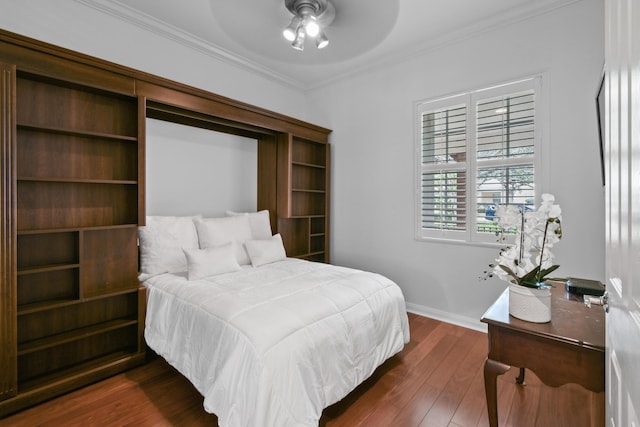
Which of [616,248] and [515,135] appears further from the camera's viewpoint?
[515,135]

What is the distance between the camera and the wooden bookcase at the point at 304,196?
354 cm

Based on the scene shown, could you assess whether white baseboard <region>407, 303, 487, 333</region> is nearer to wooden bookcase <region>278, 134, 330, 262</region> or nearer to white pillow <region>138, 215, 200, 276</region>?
wooden bookcase <region>278, 134, 330, 262</region>

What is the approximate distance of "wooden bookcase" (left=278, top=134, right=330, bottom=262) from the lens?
3.54 m

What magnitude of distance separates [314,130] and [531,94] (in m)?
2.26

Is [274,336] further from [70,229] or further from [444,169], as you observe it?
[444,169]

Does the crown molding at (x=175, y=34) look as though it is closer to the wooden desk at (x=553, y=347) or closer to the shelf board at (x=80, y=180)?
the shelf board at (x=80, y=180)

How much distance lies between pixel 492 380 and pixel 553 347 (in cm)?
32

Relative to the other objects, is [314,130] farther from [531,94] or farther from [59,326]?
[59,326]

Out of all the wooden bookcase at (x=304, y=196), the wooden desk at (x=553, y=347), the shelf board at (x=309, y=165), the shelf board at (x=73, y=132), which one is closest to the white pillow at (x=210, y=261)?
the shelf board at (x=73, y=132)

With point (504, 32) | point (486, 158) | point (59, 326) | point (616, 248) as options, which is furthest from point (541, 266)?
point (59, 326)

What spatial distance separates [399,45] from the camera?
3.19 metres

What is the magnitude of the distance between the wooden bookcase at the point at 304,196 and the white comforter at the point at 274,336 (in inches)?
50.7

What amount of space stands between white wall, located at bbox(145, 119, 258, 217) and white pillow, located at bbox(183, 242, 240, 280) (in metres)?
0.77

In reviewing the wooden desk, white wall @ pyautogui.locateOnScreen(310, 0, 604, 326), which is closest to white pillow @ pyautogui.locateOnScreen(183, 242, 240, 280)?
white wall @ pyautogui.locateOnScreen(310, 0, 604, 326)
